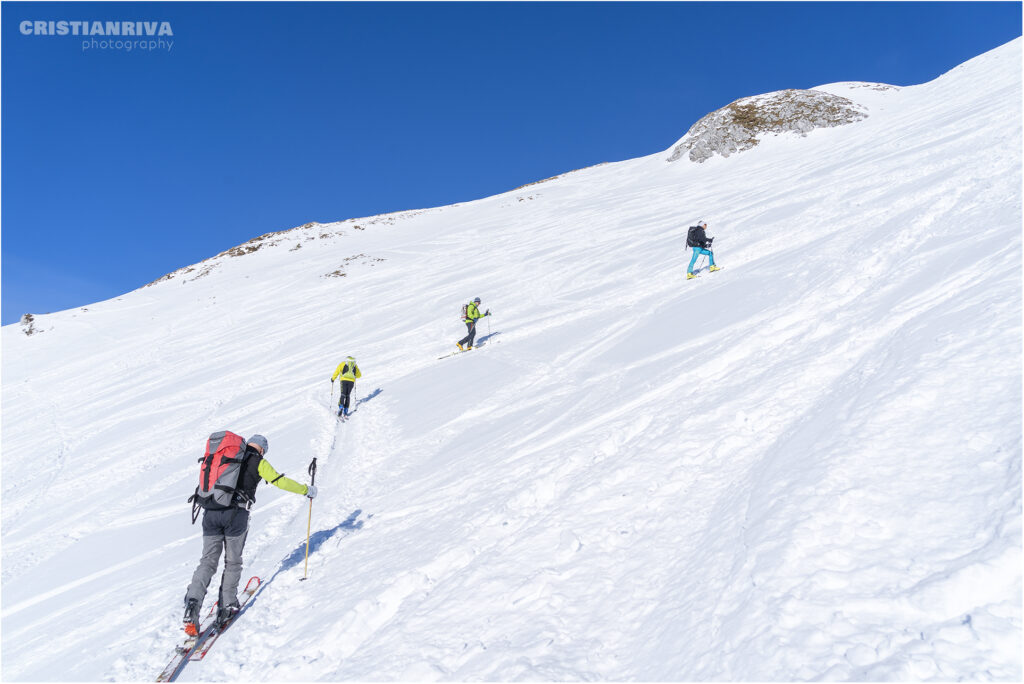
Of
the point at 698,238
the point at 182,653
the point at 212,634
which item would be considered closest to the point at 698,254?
the point at 698,238

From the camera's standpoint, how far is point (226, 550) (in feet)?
18.6

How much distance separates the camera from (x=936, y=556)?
2.89 meters

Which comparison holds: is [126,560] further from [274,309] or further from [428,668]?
[274,309]

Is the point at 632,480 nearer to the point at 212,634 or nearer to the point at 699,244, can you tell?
the point at 212,634

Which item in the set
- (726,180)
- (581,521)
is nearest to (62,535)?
(581,521)

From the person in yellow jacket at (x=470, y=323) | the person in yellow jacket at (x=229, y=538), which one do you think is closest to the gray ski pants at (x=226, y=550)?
the person in yellow jacket at (x=229, y=538)

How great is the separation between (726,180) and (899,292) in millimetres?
24143

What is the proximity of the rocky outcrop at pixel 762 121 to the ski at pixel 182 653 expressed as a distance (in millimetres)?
38749

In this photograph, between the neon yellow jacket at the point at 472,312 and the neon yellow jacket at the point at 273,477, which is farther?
the neon yellow jacket at the point at 472,312

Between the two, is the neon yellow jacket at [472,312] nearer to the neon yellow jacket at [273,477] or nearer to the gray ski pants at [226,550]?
the neon yellow jacket at [273,477]

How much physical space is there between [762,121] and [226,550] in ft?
143

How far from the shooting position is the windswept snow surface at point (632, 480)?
3.10 meters

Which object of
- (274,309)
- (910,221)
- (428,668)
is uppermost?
(274,309)

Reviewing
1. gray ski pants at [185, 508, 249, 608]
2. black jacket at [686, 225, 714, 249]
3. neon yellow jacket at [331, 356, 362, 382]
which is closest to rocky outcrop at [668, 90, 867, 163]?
black jacket at [686, 225, 714, 249]
